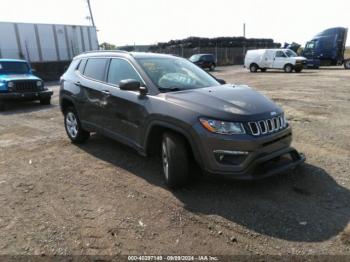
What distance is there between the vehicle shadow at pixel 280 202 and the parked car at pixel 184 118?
0.32 m

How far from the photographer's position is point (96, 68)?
586cm

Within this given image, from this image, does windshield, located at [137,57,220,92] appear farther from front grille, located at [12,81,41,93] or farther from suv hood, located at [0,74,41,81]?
suv hood, located at [0,74,41,81]

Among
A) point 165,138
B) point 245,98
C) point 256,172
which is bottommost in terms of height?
point 256,172

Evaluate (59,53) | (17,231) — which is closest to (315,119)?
(17,231)

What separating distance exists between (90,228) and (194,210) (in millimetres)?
1173

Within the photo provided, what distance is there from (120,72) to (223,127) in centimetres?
220

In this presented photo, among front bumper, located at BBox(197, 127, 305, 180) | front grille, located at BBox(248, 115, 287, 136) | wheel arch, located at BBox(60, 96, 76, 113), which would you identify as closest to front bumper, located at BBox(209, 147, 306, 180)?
front bumper, located at BBox(197, 127, 305, 180)

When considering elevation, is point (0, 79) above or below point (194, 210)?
above

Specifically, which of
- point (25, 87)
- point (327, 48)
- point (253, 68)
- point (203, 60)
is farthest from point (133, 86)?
point (327, 48)

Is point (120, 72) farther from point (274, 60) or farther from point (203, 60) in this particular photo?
point (203, 60)

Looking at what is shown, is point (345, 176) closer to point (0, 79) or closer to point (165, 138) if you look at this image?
point (165, 138)

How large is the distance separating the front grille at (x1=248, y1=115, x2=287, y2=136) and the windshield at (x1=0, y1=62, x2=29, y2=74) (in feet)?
38.6

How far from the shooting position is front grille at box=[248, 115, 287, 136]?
383cm

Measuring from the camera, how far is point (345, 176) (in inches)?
181
